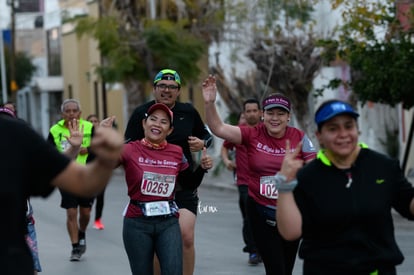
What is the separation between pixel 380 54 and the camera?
1981cm

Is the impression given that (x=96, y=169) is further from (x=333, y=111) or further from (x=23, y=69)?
(x=23, y=69)

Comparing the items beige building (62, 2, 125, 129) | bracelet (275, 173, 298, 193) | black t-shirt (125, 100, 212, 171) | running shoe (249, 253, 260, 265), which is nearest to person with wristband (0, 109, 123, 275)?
bracelet (275, 173, 298, 193)

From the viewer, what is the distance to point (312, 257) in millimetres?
5727

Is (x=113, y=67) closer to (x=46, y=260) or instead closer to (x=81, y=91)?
(x=46, y=260)

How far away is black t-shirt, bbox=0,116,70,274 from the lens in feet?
15.7

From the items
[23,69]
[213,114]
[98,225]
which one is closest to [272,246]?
[213,114]

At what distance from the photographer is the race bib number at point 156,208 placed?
8539 mm

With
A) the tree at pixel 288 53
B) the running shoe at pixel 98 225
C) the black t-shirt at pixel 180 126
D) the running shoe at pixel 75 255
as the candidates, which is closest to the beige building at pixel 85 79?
the tree at pixel 288 53

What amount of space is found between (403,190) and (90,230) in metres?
11.8

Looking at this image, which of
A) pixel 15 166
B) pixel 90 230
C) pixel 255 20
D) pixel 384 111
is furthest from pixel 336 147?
pixel 384 111

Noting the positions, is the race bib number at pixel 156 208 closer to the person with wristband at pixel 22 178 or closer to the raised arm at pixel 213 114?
the raised arm at pixel 213 114

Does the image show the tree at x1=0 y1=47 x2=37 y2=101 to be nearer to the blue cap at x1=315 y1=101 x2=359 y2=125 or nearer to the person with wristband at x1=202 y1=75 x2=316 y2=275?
the person with wristband at x1=202 y1=75 x2=316 y2=275

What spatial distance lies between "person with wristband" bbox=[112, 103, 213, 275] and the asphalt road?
3.68 meters

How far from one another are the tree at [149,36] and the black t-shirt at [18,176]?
27.7 m
